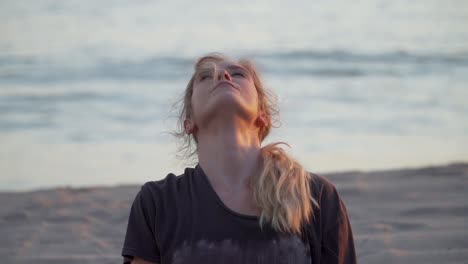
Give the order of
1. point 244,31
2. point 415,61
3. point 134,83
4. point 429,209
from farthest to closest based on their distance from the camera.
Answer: point 244,31 < point 415,61 < point 134,83 < point 429,209

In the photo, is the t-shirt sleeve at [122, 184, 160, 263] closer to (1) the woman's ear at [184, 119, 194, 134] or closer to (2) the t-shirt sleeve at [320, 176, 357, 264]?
(1) the woman's ear at [184, 119, 194, 134]

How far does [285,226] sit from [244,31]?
17108 mm

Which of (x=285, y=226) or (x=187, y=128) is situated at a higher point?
(x=187, y=128)

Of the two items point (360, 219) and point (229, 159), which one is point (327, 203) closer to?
point (229, 159)

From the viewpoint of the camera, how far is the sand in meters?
5.91

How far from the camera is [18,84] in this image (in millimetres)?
16422

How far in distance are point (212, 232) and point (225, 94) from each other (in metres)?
0.54

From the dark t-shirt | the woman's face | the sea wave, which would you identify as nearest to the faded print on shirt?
the dark t-shirt

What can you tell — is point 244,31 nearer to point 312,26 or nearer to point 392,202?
point 312,26

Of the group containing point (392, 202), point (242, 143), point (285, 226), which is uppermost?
point (242, 143)

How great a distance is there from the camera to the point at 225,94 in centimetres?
383

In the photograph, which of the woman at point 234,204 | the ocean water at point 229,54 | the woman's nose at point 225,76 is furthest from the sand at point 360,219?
the woman's nose at point 225,76

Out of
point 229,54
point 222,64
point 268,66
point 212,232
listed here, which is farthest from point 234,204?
point 268,66

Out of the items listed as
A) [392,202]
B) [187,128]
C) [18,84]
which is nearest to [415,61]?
[18,84]
